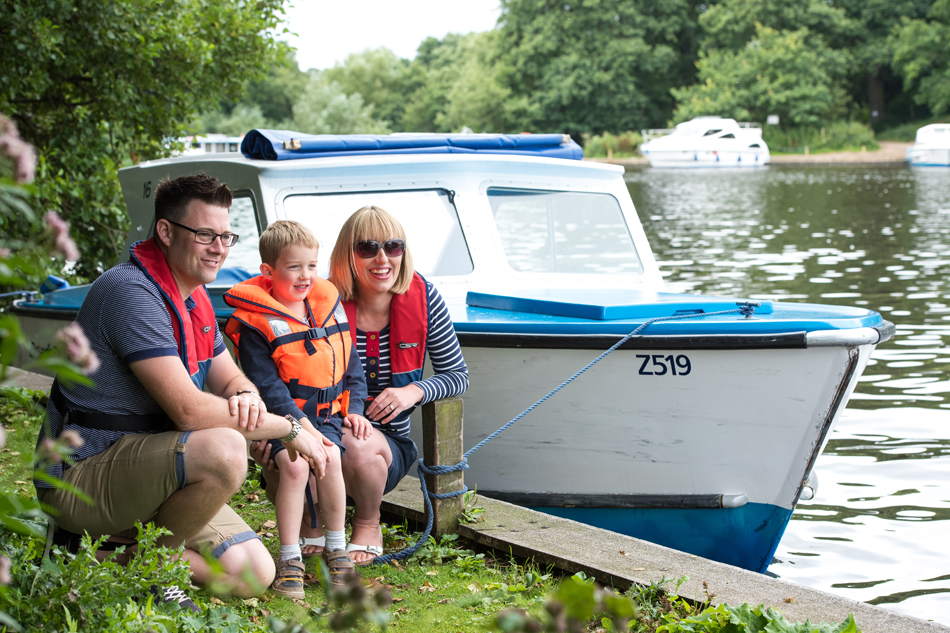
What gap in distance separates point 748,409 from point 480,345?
142 cm

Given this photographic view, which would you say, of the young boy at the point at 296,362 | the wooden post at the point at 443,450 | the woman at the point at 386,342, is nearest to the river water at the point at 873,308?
the wooden post at the point at 443,450

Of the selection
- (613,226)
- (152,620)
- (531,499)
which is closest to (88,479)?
(152,620)

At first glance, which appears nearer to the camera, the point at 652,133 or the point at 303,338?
the point at 303,338

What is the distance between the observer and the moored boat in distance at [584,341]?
456cm

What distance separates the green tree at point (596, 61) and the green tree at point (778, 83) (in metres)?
4.71

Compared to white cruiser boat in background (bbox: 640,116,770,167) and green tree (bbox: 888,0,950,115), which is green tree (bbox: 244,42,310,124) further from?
green tree (bbox: 888,0,950,115)

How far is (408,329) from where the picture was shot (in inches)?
165

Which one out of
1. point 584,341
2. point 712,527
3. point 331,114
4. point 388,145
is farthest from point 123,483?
point 331,114

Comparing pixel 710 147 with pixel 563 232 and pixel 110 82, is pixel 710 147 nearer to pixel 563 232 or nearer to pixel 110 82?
pixel 110 82

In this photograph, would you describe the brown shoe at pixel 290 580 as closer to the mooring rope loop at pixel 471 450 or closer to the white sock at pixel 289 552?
the white sock at pixel 289 552

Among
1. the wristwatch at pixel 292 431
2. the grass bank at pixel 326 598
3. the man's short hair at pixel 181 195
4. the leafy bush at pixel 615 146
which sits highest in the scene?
the leafy bush at pixel 615 146

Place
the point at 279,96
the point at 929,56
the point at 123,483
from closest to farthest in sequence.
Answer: the point at 123,483 → the point at 929,56 → the point at 279,96

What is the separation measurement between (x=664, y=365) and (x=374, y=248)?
5.28ft

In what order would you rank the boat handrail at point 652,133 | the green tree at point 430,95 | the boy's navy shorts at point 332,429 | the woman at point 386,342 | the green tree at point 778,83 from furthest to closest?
1. the green tree at point 430,95
2. the boat handrail at point 652,133
3. the green tree at point 778,83
4. the woman at point 386,342
5. the boy's navy shorts at point 332,429
